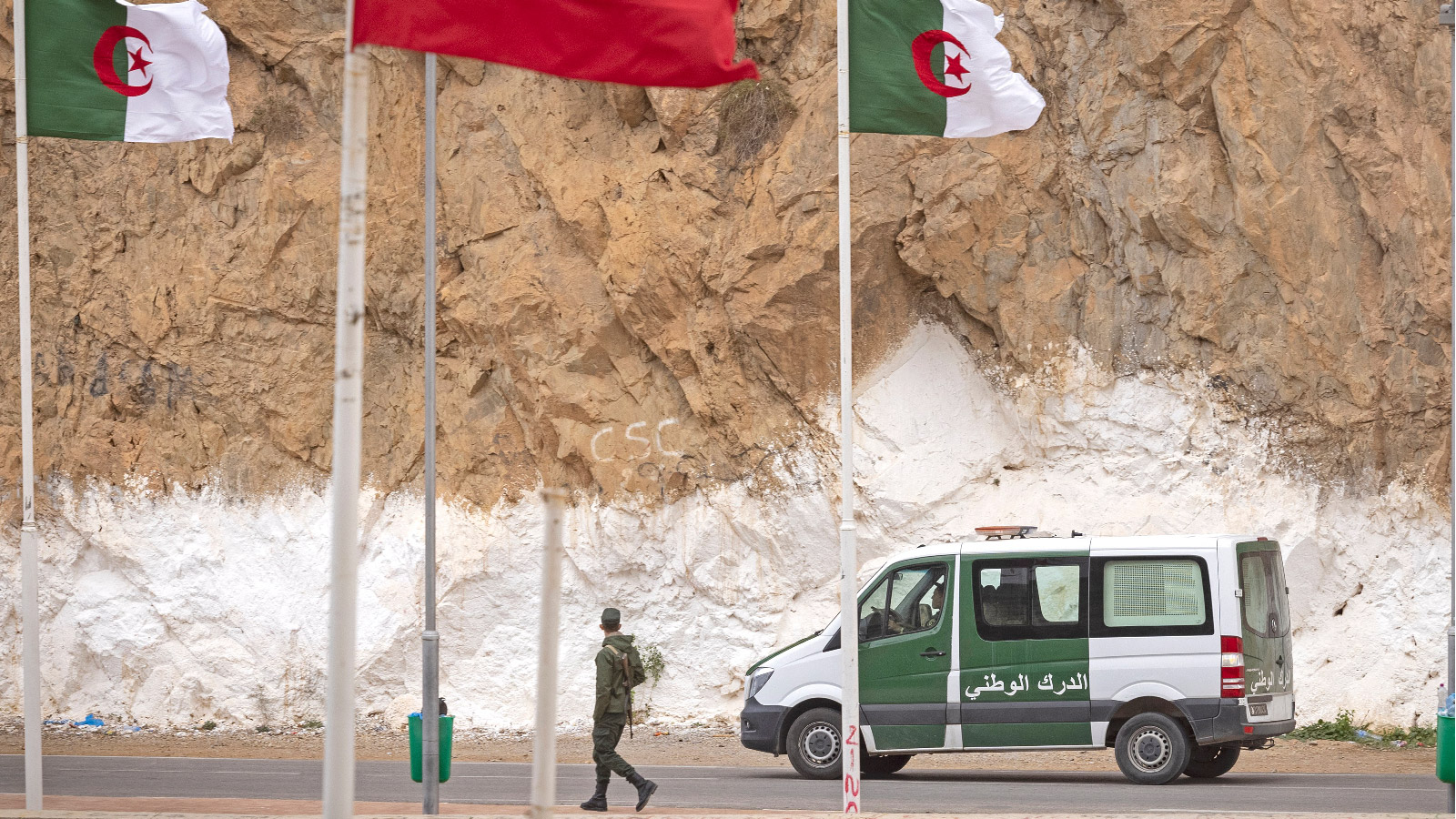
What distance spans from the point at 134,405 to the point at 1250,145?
18.1 metres

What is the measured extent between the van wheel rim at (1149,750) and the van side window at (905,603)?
209 centimetres

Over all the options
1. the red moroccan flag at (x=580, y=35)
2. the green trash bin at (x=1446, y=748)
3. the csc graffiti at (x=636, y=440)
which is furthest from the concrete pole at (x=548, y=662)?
the csc graffiti at (x=636, y=440)

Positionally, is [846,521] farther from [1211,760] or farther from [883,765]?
[1211,760]

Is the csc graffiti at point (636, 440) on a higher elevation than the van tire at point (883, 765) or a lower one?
higher

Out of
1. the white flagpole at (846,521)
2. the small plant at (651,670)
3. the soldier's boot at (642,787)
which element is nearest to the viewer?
the white flagpole at (846,521)

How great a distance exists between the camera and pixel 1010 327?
20.1 metres

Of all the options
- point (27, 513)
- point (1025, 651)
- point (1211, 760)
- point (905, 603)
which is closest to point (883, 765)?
point (905, 603)

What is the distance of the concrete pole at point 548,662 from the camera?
14.2 feet

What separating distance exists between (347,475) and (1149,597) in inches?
351

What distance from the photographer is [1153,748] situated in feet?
40.1

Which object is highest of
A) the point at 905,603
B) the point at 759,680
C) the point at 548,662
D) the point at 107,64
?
the point at 107,64

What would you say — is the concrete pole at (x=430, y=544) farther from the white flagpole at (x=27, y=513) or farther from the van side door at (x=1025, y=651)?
the van side door at (x=1025, y=651)

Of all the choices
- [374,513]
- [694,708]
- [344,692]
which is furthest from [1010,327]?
[344,692]

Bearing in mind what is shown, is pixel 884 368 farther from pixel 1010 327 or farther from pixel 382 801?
pixel 382 801
